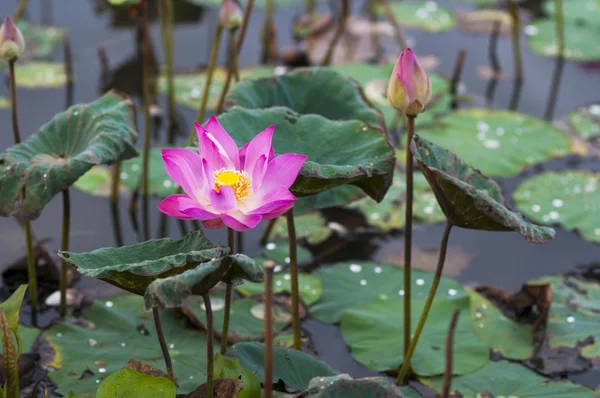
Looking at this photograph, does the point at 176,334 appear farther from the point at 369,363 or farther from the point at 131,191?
the point at 131,191

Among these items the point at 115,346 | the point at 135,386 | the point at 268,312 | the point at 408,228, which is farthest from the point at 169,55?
the point at 268,312

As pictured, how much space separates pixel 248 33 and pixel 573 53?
2.08 meters

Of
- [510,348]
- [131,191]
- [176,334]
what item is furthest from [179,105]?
[510,348]

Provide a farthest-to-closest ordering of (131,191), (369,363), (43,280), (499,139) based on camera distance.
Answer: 1. (499,139)
2. (131,191)
3. (43,280)
4. (369,363)

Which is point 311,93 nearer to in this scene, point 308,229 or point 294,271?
point 294,271

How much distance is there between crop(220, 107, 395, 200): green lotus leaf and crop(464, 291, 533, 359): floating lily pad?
30.7 inches

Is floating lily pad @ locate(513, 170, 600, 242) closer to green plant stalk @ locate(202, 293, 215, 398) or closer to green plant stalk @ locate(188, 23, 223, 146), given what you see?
green plant stalk @ locate(188, 23, 223, 146)

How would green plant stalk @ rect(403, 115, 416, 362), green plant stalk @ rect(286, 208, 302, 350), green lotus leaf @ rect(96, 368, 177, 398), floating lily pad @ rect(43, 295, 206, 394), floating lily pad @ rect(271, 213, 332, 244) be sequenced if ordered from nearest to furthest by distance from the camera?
green lotus leaf @ rect(96, 368, 177, 398), green plant stalk @ rect(403, 115, 416, 362), green plant stalk @ rect(286, 208, 302, 350), floating lily pad @ rect(43, 295, 206, 394), floating lily pad @ rect(271, 213, 332, 244)

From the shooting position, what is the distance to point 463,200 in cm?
183

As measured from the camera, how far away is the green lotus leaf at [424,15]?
5.27 metres

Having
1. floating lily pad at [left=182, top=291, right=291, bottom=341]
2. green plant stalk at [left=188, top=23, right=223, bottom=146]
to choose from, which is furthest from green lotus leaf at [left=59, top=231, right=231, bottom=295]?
green plant stalk at [left=188, top=23, right=223, bottom=146]

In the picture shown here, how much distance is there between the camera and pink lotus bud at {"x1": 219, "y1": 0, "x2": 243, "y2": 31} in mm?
2785

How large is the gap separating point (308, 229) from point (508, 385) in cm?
115

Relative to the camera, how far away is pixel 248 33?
500cm
